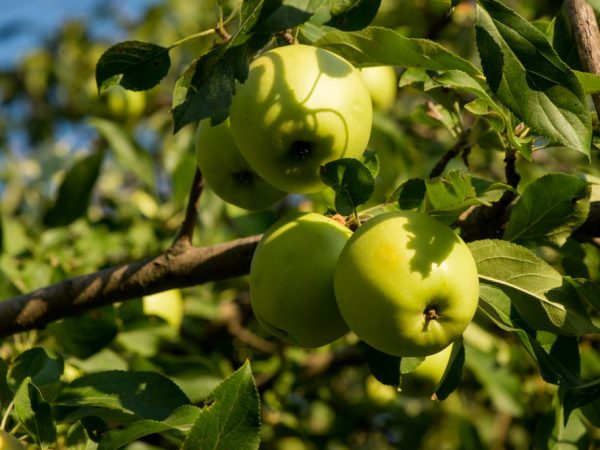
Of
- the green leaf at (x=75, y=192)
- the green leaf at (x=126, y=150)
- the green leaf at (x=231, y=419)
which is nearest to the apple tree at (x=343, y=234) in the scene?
the green leaf at (x=231, y=419)

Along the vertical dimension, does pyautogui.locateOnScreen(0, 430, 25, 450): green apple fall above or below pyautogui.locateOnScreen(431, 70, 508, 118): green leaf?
below

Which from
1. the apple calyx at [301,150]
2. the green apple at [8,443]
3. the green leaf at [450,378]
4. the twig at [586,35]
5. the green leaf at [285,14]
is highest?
the green leaf at [285,14]

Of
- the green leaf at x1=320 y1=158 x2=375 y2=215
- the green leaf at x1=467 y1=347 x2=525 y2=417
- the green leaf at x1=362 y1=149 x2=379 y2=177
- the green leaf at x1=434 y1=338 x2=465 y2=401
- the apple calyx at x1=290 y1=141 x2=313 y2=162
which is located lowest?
the green leaf at x1=467 y1=347 x2=525 y2=417

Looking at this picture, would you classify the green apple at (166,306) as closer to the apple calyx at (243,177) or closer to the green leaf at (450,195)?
the apple calyx at (243,177)

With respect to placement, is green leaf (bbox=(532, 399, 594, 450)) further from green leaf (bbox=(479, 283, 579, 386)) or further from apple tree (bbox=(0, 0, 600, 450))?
green leaf (bbox=(479, 283, 579, 386))

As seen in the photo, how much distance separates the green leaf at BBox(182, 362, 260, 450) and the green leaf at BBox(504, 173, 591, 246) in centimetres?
43

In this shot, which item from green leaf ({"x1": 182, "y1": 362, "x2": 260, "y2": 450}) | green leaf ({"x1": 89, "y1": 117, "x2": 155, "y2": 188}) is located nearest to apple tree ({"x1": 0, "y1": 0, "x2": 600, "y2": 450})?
green leaf ({"x1": 182, "y1": 362, "x2": 260, "y2": 450})

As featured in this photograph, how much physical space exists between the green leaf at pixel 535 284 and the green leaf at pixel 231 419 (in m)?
0.32

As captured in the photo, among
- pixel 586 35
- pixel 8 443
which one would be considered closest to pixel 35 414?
pixel 8 443

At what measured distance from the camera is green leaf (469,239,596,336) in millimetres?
919

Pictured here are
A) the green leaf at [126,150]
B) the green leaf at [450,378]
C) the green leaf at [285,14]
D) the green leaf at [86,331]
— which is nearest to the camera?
the green leaf at [285,14]

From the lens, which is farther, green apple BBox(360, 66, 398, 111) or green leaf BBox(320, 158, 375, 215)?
green apple BBox(360, 66, 398, 111)

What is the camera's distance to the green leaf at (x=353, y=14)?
0.95 metres

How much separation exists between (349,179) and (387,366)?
0.81 ft
